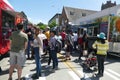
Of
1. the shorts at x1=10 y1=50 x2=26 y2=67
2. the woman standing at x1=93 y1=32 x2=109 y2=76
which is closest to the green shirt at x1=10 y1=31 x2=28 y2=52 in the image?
the shorts at x1=10 y1=50 x2=26 y2=67

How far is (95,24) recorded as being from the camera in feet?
70.9

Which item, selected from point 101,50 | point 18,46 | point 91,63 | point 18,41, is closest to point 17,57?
point 18,46

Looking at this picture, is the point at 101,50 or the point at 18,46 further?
the point at 101,50

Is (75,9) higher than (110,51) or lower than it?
higher

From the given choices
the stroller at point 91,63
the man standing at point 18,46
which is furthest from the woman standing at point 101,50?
the man standing at point 18,46

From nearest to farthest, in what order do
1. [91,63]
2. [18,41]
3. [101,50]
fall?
1. [18,41]
2. [101,50]
3. [91,63]

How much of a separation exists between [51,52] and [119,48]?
23.5 feet

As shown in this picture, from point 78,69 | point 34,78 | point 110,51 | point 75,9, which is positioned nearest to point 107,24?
point 110,51

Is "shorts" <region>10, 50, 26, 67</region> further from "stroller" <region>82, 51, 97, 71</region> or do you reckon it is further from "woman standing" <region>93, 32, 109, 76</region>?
"stroller" <region>82, 51, 97, 71</region>

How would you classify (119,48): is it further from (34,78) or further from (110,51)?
(34,78)

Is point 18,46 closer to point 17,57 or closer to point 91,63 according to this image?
point 17,57

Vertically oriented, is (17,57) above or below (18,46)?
below

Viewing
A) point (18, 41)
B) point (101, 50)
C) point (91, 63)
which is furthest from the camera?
point (91, 63)

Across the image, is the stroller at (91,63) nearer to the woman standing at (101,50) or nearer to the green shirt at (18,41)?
the woman standing at (101,50)
